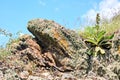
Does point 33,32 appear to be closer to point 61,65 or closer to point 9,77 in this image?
point 61,65

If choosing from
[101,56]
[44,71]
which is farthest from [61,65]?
[101,56]

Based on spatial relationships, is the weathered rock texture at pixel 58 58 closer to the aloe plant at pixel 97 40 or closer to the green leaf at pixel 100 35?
the aloe plant at pixel 97 40

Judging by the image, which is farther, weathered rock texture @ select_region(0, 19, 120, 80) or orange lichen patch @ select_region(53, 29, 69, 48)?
orange lichen patch @ select_region(53, 29, 69, 48)

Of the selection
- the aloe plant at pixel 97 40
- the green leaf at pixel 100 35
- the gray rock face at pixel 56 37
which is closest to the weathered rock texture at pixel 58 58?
the gray rock face at pixel 56 37

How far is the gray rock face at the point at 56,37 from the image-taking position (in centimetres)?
967

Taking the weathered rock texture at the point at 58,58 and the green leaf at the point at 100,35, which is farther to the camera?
the green leaf at the point at 100,35

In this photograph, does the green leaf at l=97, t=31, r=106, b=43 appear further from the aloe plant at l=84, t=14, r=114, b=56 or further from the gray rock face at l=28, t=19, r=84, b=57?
the gray rock face at l=28, t=19, r=84, b=57

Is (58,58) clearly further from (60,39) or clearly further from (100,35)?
(100,35)

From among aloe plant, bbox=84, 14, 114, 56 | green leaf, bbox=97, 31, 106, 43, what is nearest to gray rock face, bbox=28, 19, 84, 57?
aloe plant, bbox=84, 14, 114, 56

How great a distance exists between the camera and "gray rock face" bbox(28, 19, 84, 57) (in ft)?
31.7

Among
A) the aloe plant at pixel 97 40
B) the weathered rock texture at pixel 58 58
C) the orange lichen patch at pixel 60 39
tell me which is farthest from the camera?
the aloe plant at pixel 97 40

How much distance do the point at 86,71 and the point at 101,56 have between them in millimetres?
635

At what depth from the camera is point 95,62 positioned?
957 centimetres

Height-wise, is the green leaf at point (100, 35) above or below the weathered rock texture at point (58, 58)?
above
